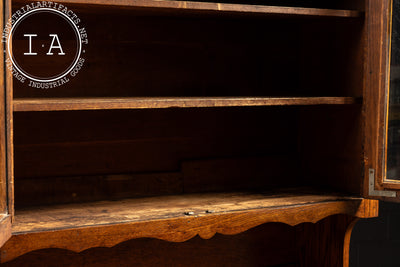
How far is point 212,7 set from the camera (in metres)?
1.58

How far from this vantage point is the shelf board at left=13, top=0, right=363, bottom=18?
57.9 inches

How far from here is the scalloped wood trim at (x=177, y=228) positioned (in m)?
1.39

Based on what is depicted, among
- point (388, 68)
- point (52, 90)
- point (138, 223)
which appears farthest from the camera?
point (52, 90)

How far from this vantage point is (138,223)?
1.50m

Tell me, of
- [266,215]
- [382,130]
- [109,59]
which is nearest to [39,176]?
[109,59]

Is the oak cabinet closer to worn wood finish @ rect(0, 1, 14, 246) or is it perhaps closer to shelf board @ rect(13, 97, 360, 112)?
shelf board @ rect(13, 97, 360, 112)

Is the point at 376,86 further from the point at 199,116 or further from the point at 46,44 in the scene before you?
the point at 46,44

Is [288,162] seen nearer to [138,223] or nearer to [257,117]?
[257,117]

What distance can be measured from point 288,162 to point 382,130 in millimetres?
503

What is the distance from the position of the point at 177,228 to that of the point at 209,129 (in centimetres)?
56

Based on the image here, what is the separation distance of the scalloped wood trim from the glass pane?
6.4 inches

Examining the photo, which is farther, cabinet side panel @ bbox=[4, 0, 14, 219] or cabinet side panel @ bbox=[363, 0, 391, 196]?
cabinet side panel @ bbox=[363, 0, 391, 196]

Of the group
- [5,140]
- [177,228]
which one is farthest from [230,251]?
[5,140]

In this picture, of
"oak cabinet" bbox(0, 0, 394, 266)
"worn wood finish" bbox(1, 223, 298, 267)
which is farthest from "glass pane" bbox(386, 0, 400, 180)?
"worn wood finish" bbox(1, 223, 298, 267)
